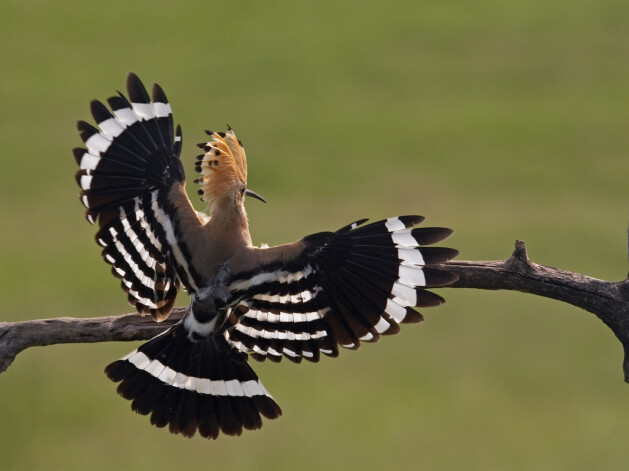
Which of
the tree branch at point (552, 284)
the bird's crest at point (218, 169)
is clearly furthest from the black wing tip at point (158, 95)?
the tree branch at point (552, 284)

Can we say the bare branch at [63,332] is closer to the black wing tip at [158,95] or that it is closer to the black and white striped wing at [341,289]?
the black and white striped wing at [341,289]

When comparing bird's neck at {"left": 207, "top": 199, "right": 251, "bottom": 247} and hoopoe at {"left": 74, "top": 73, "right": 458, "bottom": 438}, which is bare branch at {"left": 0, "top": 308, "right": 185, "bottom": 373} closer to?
hoopoe at {"left": 74, "top": 73, "right": 458, "bottom": 438}

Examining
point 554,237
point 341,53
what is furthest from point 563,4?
point 554,237

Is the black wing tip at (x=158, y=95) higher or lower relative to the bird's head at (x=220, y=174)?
higher

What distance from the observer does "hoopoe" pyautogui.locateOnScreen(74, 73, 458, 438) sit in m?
5.48

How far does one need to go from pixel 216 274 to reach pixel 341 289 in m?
0.53

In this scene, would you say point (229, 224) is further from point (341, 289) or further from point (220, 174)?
→ point (341, 289)

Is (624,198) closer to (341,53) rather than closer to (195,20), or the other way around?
(341,53)

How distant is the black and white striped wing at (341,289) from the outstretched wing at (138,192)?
37 cm

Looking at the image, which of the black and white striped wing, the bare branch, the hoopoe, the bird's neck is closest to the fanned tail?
the hoopoe

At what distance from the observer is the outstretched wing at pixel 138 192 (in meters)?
5.85

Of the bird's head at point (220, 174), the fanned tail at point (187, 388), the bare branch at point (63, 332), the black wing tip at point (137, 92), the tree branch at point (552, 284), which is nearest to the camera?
the tree branch at point (552, 284)

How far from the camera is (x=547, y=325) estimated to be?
14984mm

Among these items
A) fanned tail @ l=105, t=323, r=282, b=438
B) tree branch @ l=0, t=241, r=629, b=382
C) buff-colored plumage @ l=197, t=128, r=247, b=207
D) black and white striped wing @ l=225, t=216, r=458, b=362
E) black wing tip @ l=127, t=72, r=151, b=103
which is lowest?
fanned tail @ l=105, t=323, r=282, b=438
